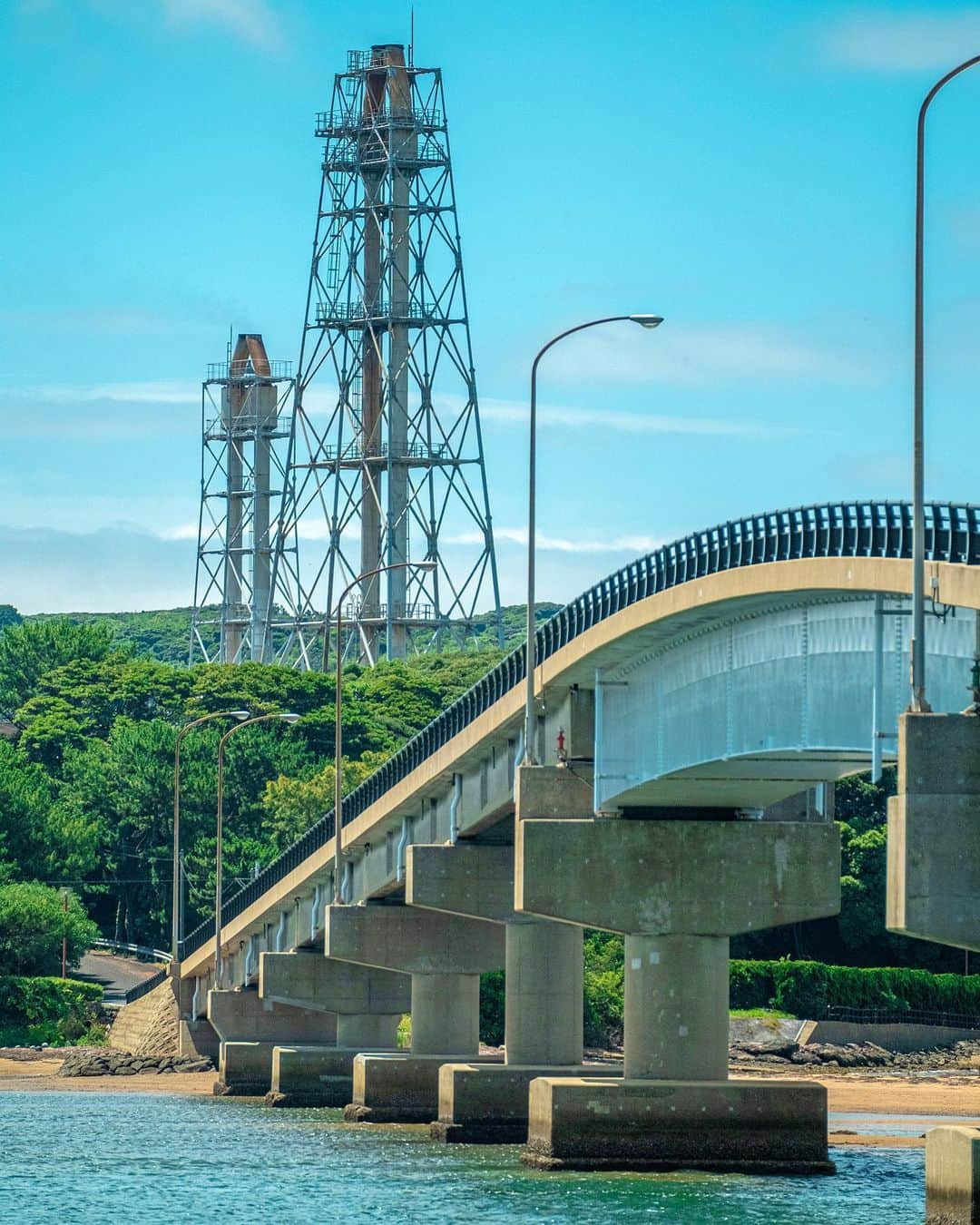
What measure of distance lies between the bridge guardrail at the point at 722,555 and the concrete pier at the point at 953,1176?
7828 millimetres

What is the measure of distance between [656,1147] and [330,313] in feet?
362

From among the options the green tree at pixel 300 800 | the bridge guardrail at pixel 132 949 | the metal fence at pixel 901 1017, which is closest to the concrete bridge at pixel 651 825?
the metal fence at pixel 901 1017

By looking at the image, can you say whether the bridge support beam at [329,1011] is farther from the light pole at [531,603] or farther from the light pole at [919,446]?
the light pole at [919,446]

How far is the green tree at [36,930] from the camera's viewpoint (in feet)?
379

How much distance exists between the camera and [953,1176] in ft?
118

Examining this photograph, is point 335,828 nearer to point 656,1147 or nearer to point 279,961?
point 279,961

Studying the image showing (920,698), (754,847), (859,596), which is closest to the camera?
(920,698)

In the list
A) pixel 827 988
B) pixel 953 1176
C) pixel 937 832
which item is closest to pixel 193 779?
pixel 827 988

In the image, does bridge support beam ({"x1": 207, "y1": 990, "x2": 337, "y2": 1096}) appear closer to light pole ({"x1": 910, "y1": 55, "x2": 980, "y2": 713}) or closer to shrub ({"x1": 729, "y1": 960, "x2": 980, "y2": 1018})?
shrub ({"x1": 729, "y1": 960, "x2": 980, "y2": 1018})

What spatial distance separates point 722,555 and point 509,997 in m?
21.3

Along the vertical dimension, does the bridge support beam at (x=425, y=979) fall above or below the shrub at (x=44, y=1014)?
above

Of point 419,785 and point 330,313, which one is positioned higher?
point 330,313

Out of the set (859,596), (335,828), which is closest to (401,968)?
(335,828)

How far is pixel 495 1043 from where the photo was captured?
358 feet
